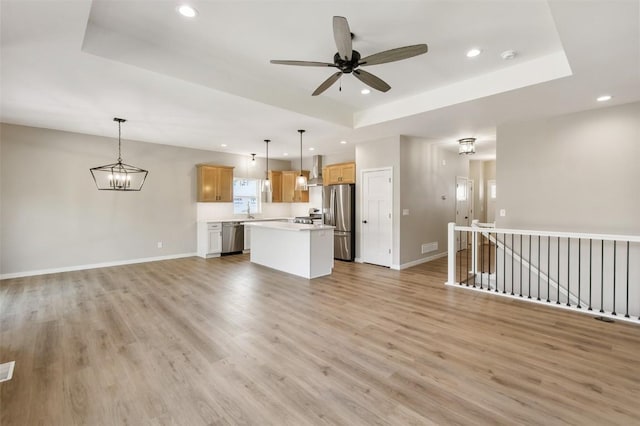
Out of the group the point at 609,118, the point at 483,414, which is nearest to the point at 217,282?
the point at 483,414

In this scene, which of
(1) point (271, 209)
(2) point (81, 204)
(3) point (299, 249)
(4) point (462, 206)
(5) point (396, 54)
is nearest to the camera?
(5) point (396, 54)

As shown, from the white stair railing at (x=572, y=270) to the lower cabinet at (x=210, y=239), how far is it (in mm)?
5387

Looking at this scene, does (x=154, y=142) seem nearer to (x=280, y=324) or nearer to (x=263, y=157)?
(x=263, y=157)

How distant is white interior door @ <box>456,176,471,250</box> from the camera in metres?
8.02

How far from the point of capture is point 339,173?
7129mm

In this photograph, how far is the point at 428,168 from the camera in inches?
267

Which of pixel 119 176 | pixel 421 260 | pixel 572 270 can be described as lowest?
pixel 421 260

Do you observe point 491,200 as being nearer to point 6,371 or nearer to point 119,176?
point 119,176

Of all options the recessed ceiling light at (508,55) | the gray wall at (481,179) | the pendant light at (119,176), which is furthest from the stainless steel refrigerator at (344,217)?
the gray wall at (481,179)

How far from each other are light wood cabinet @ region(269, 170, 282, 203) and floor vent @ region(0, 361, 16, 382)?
6.77m

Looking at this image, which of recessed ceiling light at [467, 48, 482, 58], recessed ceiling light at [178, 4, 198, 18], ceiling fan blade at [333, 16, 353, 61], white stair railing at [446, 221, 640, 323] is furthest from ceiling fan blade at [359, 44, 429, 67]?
white stair railing at [446, 221, 640, 323]

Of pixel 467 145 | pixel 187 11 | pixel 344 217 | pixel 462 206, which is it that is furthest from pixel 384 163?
pixel 187 11

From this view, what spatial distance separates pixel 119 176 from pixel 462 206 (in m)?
8.31

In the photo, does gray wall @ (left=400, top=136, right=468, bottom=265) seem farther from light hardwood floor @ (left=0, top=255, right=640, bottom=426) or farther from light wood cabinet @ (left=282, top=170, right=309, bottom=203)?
light wood cabinet @ (left=282, top=170, right=309, bottom=203)
